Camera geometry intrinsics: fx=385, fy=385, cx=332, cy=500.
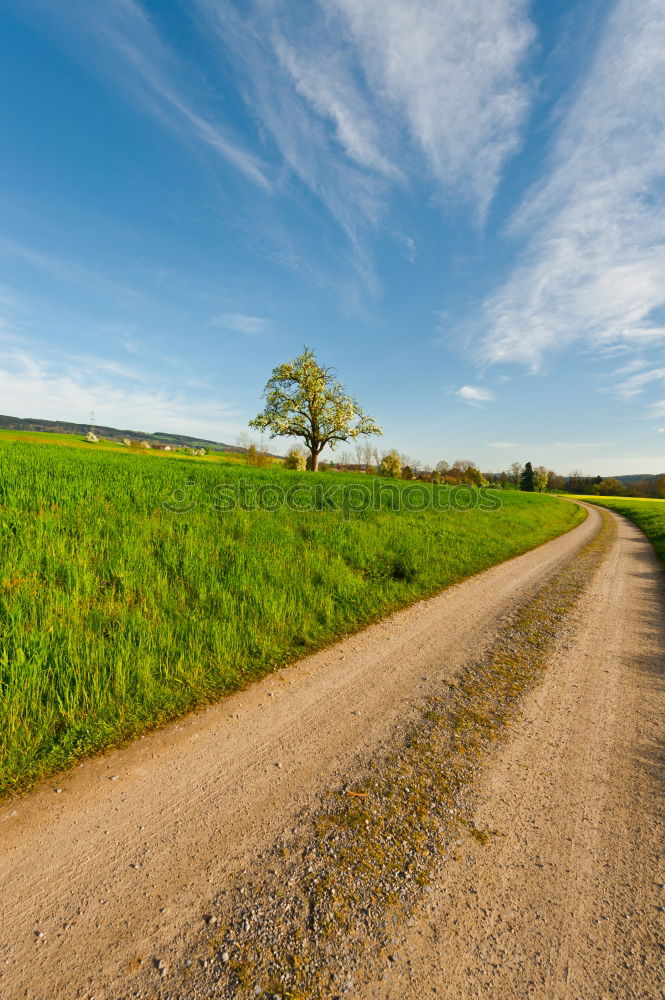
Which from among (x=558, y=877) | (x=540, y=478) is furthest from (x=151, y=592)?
(x=540, y=478)

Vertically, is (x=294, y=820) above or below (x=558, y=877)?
below

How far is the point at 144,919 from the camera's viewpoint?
75.0 inches

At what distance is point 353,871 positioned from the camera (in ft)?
7.14

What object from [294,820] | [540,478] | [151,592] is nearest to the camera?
[294,820]

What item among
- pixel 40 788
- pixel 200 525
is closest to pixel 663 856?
pixel 40 788

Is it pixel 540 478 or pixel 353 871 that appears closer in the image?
pixel 353 871

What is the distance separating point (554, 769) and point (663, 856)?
743 millimetres

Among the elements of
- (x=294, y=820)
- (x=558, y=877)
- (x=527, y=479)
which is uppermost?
(x=527, y=479)

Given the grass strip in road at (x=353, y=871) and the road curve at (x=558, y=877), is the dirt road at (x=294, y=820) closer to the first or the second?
the road curve at (x=558, y=877)

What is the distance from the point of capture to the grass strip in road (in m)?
1.70

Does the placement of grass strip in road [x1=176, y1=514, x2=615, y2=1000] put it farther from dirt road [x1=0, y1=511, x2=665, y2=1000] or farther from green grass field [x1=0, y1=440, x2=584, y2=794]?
green grass field [x1=0, y1=440, x2=584, y2=794]

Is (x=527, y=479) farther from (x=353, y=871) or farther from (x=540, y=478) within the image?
(x=353, y=871)

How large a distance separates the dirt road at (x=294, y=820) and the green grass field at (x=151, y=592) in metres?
0.42

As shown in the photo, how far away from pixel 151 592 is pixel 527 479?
139m
